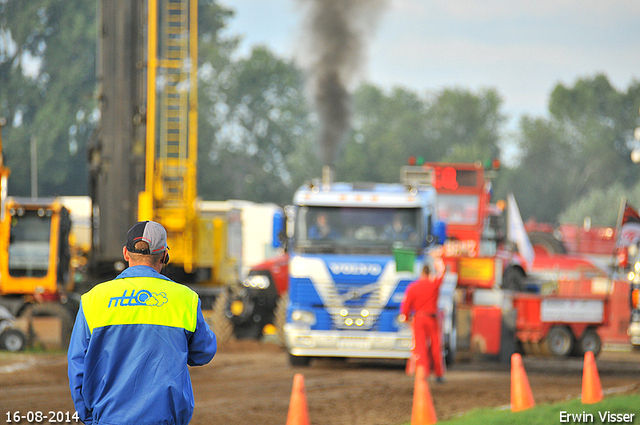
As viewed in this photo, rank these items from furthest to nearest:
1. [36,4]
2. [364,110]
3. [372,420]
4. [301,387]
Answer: [364,110], [36,4], [372,420], [301,387]

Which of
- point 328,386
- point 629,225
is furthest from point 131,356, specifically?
point 629,225

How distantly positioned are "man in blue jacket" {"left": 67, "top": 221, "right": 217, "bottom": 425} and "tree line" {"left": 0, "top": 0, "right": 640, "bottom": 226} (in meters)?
37.9

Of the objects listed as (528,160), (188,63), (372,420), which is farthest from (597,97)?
(372,420)

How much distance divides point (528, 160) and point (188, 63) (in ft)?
198

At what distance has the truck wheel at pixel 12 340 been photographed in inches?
737

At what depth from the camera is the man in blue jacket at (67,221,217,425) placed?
4453mm

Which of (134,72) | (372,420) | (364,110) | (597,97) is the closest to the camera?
(372,420)

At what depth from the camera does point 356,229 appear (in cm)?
1592

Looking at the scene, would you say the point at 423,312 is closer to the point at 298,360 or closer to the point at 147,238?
the point at 298,360

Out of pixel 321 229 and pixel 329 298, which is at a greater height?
pixel 321 229

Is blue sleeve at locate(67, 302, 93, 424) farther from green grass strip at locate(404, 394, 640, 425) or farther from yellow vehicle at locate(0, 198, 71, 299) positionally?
yellow vehicle at locate(0, 198, 71, 299)

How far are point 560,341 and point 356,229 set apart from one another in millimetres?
5340

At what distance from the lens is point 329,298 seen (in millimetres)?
15680

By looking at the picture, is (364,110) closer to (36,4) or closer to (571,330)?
(36,4)
